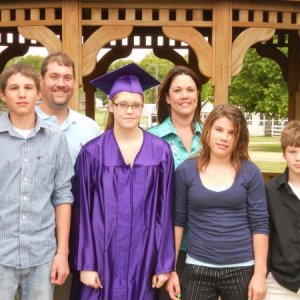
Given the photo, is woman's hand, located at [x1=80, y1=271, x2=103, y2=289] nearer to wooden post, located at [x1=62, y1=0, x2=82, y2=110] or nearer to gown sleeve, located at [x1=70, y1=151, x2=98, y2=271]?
gown sleeve, located at [x1=70, y1=151, x2=98, y2=271]

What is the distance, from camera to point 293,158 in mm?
3451

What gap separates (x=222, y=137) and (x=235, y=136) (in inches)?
4.1

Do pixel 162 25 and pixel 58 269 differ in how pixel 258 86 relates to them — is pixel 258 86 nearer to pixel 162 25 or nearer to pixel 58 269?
pixel 162 25

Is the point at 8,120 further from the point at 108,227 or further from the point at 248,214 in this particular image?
the point at 248,214

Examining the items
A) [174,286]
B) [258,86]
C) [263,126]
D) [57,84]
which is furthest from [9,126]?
[263,126]

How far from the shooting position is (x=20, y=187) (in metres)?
3.16

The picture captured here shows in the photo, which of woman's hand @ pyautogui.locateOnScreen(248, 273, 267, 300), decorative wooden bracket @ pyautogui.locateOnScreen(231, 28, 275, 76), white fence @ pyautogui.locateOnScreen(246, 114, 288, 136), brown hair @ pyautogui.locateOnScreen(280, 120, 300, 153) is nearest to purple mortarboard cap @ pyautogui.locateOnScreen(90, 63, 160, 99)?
brown hair @ pyautogui.locateOnScreen(280, 120, 300, 153)

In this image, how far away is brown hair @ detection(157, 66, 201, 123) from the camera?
156 inches

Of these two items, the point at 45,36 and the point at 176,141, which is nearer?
the point at 176,141

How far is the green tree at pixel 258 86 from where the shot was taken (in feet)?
111

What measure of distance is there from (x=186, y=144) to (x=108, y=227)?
3.13ft

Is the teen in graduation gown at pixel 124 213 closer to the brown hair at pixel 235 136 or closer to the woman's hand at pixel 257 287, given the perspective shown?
the brown hair at pixel 235 136

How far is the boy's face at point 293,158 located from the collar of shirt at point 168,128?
739 millimetres

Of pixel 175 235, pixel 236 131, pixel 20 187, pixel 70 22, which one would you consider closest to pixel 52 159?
pixel 20 187
